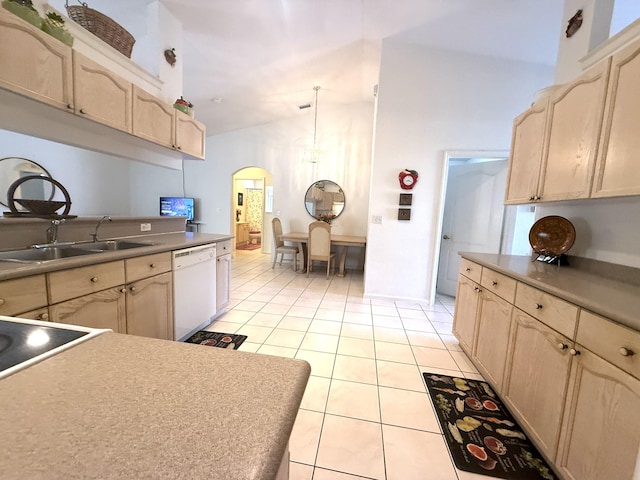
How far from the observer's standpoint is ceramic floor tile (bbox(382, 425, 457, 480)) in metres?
1.19

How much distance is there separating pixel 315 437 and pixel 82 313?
1366mm

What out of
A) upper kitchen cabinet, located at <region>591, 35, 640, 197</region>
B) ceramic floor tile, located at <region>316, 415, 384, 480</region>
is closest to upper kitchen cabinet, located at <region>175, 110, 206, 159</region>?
ceramic floor tile, located at <region>316, 415, 384, 480</region>

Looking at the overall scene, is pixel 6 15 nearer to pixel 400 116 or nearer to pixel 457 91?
pixel 400 116

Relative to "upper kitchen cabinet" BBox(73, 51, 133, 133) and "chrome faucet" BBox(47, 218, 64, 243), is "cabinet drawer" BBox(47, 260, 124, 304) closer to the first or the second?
"chrome faucet" BBox(47, 218, 64, 243)

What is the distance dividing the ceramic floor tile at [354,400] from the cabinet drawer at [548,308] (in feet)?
3.30

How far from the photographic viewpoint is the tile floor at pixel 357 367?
1242 mm

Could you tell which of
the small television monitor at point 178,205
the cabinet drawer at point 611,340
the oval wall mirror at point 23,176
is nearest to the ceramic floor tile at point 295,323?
the cabinet drawer at point 611,340

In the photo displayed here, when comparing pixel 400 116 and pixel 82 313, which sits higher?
pixel 400 116

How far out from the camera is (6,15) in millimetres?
1238

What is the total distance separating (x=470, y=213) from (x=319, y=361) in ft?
8.92

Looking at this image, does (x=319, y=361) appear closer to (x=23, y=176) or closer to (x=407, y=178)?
(x=407, y=178)

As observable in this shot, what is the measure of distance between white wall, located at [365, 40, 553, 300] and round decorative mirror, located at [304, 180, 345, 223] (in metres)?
1.94

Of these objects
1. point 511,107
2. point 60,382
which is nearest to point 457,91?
point 511,107


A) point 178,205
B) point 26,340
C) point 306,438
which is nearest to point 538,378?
point 306,438
